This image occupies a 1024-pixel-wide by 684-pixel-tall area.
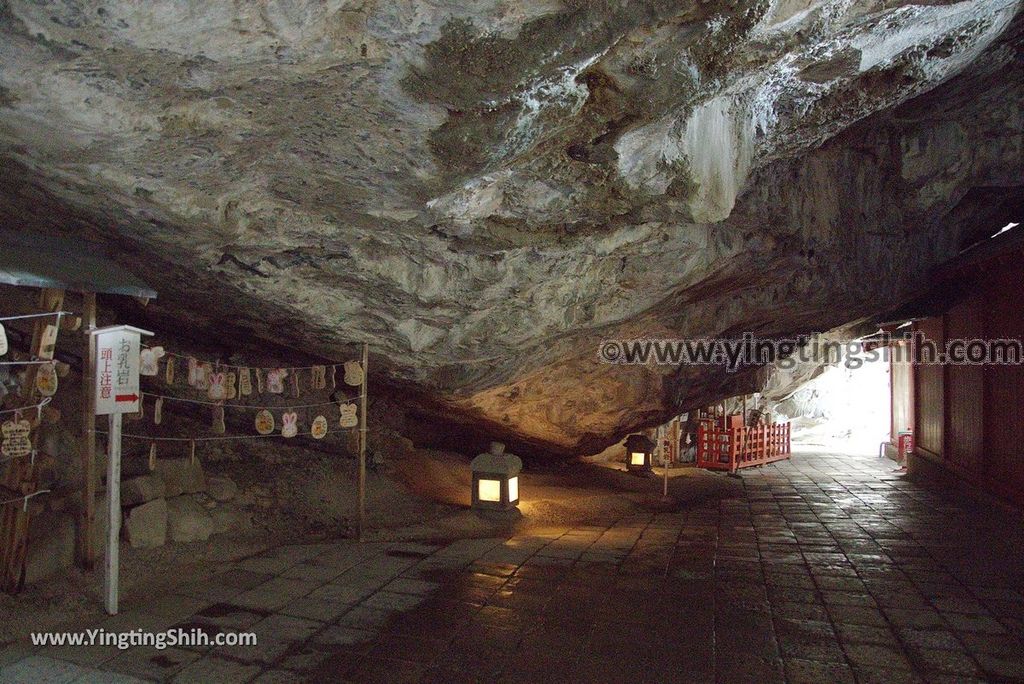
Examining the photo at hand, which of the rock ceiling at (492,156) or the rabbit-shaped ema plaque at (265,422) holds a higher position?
the rock ceiling at (492,156)

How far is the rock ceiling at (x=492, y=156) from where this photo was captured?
4332mm

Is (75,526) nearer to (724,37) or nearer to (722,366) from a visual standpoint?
(724,37)

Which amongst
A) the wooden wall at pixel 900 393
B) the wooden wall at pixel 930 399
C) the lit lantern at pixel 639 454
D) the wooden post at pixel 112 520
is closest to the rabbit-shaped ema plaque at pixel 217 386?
the wooden post at pixel 112 520

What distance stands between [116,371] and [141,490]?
2.22 m

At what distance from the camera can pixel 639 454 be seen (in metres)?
16.2

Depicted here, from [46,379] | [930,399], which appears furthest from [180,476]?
[930,399]

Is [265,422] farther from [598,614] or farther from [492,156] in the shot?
[598,614]

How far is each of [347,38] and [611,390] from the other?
9814mm

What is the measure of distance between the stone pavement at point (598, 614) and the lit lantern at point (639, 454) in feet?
23.4

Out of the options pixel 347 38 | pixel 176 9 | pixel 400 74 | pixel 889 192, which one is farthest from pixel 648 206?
pixel 889 192

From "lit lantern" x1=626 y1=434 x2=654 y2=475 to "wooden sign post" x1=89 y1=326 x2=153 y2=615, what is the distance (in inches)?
498

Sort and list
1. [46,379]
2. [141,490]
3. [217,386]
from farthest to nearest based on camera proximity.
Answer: [217,386] → [141,490] → [46,379]

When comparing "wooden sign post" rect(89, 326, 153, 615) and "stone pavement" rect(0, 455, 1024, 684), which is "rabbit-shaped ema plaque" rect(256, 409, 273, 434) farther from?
"wooden sign post" rect(89, 326, 153, 615)

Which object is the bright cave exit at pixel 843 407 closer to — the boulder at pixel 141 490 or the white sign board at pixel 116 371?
the boulder at pixel 141 490
